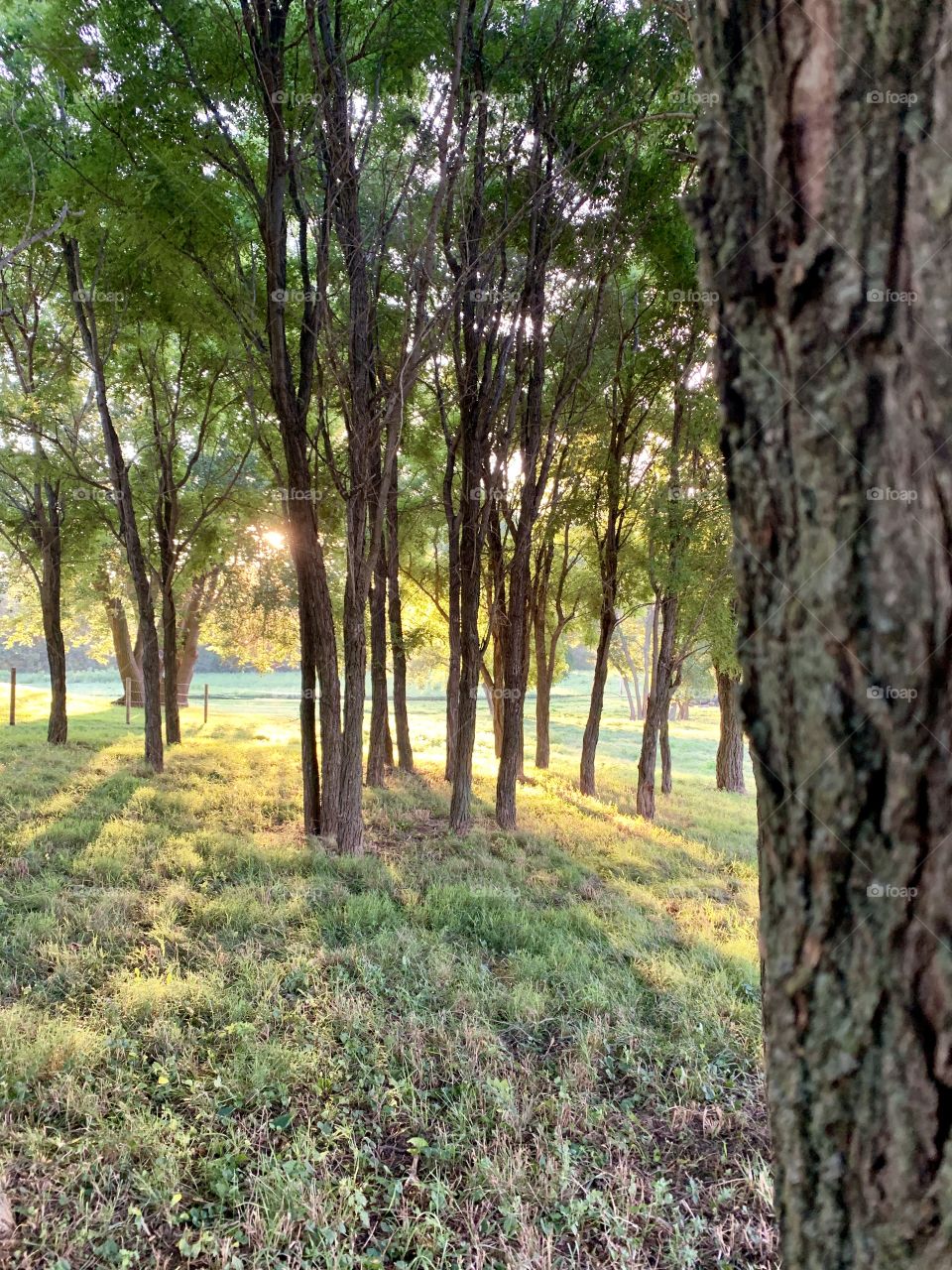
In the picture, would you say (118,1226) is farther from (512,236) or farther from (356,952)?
(512,236)

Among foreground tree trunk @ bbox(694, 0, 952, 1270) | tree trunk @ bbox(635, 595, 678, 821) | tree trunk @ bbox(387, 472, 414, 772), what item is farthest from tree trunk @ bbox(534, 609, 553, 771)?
foreground tree trunk @ bbox(694, 0, 952, 1270)

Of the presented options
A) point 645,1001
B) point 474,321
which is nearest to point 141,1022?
point 645,1001

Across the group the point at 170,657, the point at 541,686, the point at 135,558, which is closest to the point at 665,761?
the point at 541,686

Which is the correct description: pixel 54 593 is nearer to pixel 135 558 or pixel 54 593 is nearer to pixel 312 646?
pixel 135 558

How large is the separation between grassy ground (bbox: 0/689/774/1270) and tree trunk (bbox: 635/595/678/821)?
437cm

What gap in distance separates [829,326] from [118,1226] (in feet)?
10.3

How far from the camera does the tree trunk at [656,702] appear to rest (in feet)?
32.3

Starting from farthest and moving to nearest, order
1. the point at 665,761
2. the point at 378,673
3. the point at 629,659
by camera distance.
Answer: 1. the point at 629,659
2. the point at 665,761
3. the point at 378,673

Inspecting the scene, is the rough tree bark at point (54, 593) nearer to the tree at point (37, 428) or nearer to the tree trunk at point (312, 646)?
the tree at point (37, 428)

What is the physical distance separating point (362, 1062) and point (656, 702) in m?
8.27

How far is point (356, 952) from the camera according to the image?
13.1 ft

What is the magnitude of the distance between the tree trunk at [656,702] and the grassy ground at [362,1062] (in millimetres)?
4369

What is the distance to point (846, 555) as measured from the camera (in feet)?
3.11

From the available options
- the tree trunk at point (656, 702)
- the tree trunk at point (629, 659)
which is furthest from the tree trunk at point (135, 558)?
the tree trunk at point (629, 659)
